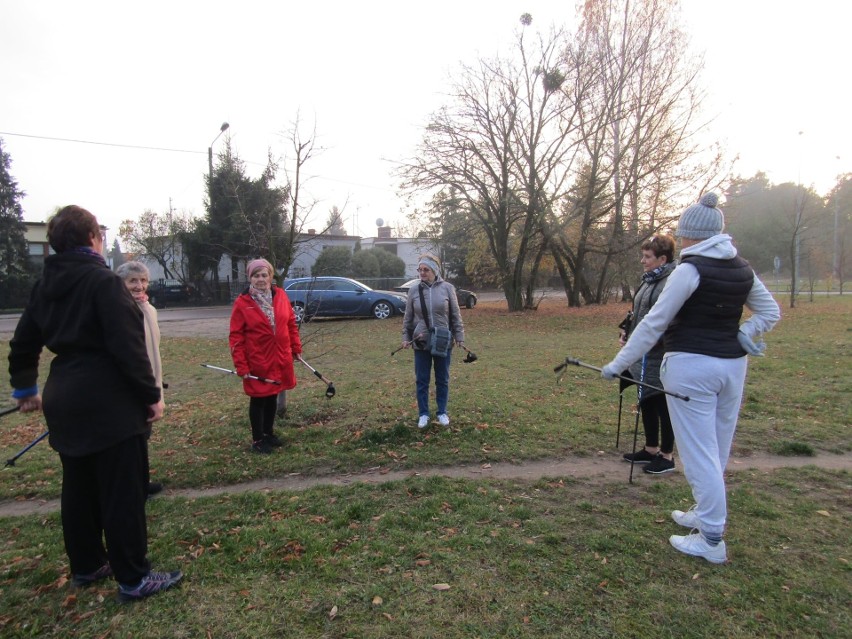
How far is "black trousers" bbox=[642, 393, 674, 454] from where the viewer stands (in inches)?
169

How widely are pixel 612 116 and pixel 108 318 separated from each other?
18022 mm

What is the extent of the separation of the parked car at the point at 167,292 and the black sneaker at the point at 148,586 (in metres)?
29.3

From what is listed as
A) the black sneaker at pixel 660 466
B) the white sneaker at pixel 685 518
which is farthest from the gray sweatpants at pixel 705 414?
the black sneaker at pixel 660 466

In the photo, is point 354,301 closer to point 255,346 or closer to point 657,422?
point 255,346

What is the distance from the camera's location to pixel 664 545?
313 centimetres

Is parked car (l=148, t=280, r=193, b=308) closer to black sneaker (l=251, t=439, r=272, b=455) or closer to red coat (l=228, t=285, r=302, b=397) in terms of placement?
black sneaker (l=251, t=439, r=272, b=455)

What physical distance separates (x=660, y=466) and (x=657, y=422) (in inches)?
14.4

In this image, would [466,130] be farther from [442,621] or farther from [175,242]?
[175,242]

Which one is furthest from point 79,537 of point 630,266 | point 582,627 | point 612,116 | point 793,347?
point 630,266

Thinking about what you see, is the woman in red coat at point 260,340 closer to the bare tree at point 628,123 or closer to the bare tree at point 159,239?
the bare tree at point 628,123

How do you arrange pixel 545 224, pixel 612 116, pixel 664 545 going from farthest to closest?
pixel 545 224 < pixel 612 116 < pixel 664 545

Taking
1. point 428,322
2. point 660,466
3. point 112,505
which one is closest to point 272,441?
point 428,322

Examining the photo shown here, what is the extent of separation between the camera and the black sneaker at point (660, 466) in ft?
14.0

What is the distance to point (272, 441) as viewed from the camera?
5.05 metres
